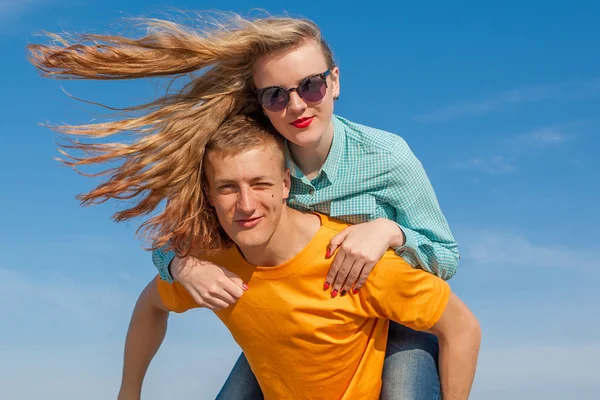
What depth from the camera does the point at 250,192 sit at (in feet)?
16.6

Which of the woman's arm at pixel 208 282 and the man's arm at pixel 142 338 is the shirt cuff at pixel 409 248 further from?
the man's arm at pixel 142 338

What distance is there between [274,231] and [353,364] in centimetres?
109

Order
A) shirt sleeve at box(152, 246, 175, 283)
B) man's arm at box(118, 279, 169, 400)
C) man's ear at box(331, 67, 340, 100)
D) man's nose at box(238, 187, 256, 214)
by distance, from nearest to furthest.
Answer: man's nose at box(238, 187, 256, 214), man's ear at box(331, 67, 340, 100), shirt sleeve at box(152, 246, 175, 283), man's arm at box(118, 279, 169, 400)

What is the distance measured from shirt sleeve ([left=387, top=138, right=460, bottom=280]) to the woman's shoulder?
3 cm

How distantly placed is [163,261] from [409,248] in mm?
1701

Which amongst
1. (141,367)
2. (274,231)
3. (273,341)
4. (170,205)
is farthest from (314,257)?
(141,367)

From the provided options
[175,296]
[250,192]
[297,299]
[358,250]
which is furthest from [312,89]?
[175,296]

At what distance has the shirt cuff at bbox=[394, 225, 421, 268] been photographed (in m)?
5.21

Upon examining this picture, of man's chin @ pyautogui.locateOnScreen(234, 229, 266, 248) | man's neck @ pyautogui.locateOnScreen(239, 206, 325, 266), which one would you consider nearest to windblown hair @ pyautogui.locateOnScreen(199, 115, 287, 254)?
man's neck @ pyautogui.locateOnScreen(239, 206, 325, 266)

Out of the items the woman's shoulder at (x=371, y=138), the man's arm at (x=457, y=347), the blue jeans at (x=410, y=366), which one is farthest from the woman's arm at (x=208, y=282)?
the man's arm at (x=457, y=347)

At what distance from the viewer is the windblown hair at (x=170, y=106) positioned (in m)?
5.27

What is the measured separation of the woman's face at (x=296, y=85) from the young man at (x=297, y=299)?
18 centimetres

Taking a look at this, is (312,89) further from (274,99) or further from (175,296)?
(175,296)

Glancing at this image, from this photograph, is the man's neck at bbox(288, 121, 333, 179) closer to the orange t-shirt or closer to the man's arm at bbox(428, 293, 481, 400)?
the orange t-shirt
